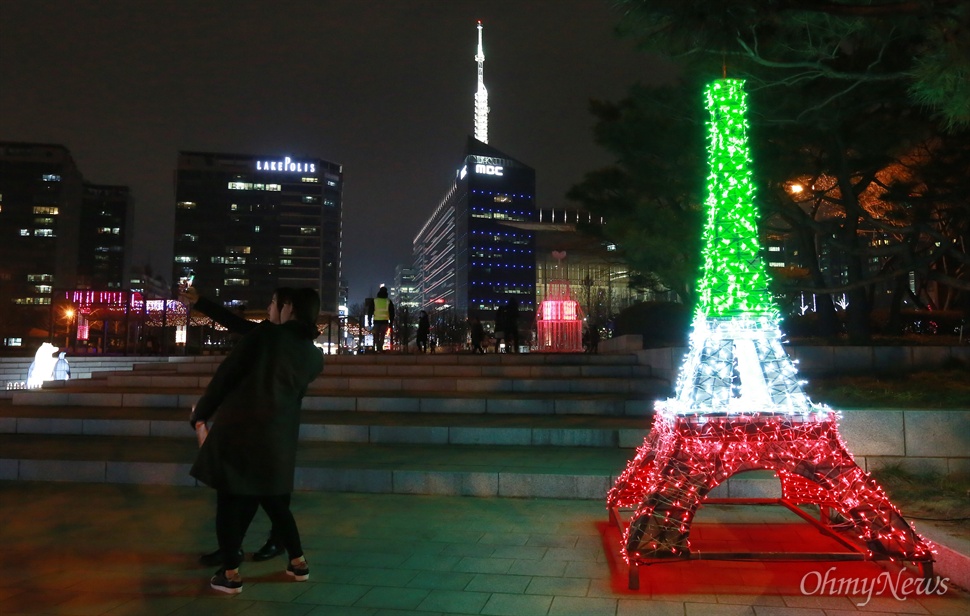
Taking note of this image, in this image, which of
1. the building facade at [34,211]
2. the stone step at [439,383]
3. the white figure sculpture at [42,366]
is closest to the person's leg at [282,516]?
the stone step at [439,383]

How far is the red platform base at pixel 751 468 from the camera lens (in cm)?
372

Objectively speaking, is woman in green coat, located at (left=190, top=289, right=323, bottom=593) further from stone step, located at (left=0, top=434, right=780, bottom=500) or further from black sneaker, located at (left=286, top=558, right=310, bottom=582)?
stone step, located at (left=0, top=434, right=780, bottom=500)

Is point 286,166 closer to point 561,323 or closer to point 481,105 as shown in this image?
point 481,105

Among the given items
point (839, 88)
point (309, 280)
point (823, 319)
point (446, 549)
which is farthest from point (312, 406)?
point (309, 280)

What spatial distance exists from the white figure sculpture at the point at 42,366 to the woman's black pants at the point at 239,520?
14.0m

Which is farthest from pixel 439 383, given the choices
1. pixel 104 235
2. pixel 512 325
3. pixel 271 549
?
pixel 104 235

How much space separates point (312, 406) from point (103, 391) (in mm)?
3694

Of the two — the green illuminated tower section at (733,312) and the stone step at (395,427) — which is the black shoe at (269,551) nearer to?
the green illuminated tower section at (733,312)

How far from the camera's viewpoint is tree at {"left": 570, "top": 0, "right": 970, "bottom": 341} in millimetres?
5066

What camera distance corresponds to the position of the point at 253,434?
3615 mm

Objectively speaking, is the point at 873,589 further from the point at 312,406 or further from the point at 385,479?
the point at 312,406

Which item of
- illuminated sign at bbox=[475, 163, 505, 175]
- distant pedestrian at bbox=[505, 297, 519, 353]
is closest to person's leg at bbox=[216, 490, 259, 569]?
distant pedestrian at bbox=[505, 297, 519, 353]

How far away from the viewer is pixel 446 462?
6824 mm

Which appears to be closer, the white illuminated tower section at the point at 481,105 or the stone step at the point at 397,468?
the stone step at the point at 397,468
